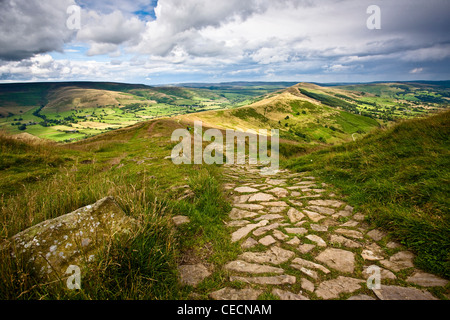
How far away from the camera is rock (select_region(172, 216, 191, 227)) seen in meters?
4.23

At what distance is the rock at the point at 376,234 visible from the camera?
12.3ft

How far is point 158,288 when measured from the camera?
268 centimetres

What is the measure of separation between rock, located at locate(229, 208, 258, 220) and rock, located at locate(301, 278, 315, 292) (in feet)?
7.42

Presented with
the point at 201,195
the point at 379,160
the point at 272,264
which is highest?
the point at 379,160

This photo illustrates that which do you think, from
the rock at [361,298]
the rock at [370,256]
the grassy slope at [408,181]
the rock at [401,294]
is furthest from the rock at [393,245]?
the rock at [361,298]

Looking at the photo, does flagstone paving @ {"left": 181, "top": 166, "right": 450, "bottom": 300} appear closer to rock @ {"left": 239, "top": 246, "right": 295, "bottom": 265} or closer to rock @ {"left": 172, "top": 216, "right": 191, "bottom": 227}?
rock @ {"left": 239, "top": 246, "right": 295, "bottom": 265}

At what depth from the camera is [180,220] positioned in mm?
4359

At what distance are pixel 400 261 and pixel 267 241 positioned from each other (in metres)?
2.10

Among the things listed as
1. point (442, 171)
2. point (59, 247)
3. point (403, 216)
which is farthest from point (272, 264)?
point (442, 171)

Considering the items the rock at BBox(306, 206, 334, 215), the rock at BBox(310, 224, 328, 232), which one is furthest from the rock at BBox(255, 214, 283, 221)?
the rock at BBox(306, 206, 334, 215)

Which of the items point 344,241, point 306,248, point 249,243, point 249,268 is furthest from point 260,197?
point 249,268

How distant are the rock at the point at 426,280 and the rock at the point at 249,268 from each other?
177cm
